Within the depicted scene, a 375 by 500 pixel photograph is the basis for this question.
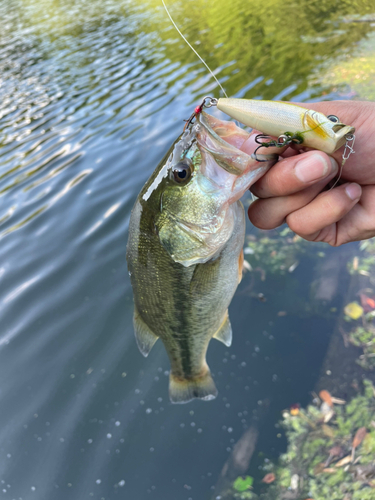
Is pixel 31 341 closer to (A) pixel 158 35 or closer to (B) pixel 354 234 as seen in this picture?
(B) pixel 354 234

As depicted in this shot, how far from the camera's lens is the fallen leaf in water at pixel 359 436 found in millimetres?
2854

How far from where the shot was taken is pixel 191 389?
2643 mm

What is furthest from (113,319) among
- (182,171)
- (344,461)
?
(182,171)

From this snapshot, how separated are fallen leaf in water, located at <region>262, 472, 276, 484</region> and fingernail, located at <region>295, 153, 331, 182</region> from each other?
2489 mm

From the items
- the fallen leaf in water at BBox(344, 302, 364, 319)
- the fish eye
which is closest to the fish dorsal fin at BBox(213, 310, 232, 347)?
the fish eye

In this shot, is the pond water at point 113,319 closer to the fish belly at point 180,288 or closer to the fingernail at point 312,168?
the fish belly at point 180,288


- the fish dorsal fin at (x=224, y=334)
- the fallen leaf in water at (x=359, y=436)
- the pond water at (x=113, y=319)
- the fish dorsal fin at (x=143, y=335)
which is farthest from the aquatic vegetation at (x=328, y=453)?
the fish dorsal fin at (x=143, y=335)

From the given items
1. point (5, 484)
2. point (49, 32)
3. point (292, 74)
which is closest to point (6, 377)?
point (5, 484)

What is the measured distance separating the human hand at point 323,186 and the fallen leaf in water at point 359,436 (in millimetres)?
1815

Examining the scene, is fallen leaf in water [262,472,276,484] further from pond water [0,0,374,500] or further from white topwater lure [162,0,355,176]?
white topwater lure [162,0,355,176]

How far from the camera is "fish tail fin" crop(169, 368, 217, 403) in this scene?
2637 millimetres

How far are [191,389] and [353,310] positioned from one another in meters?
2.06

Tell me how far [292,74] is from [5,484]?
1010 cm

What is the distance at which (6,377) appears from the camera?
146 inches
